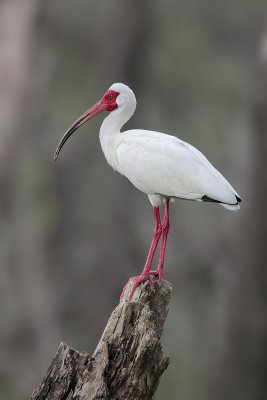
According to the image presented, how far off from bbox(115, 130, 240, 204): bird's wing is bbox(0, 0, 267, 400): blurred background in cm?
589

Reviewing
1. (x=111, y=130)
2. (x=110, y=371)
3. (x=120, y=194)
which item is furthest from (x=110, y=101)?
(x=120, y=194)

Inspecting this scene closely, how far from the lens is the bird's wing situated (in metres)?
6.23

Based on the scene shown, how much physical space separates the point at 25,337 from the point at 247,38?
25.9 ft

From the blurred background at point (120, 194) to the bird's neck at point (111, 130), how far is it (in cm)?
561

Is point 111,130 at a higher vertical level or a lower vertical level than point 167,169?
higher

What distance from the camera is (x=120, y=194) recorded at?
645 inches

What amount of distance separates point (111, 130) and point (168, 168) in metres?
0.65

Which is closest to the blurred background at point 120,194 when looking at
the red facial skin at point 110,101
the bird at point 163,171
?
the red facial skin at point 110,101

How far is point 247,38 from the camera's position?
2033 cm

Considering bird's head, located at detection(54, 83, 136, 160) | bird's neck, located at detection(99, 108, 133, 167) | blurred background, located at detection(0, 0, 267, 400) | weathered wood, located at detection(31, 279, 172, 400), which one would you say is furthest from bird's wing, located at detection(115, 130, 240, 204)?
blurred background, located at detection(0, 0, 267, 400)

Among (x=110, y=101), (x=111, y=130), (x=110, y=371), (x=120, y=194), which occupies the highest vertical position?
(x=120, y=194)

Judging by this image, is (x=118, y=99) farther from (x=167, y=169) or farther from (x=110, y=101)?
(x=167, y=169)

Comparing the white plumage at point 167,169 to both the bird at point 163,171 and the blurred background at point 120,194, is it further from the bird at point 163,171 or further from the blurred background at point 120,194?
the blurred background at point 120,194

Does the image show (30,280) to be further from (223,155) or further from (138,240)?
(223,155)
